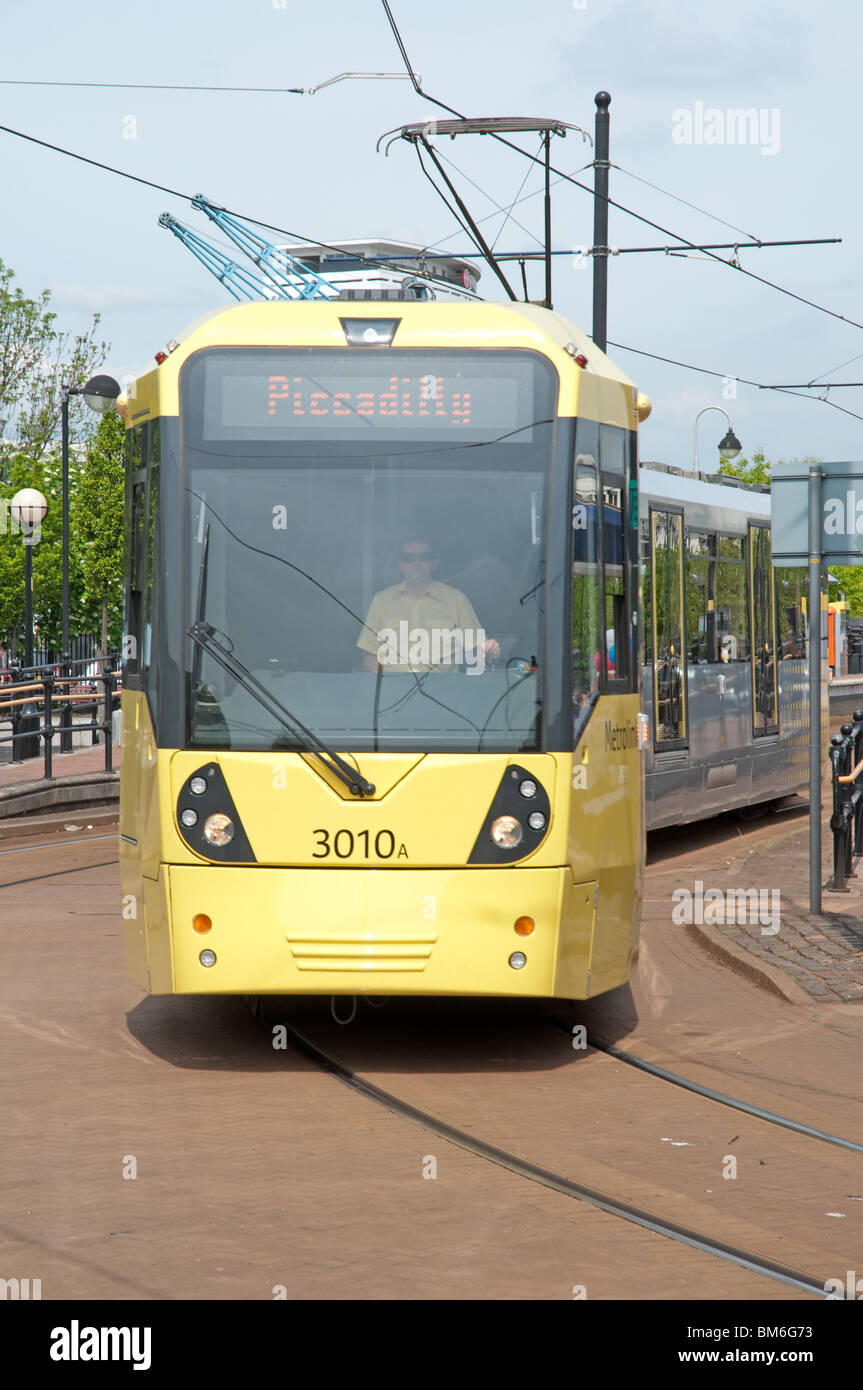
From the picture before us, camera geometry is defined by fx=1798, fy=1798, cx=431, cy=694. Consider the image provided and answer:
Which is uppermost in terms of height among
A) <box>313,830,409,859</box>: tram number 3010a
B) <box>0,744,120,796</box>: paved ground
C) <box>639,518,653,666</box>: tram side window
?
<box>639,518,653,666</box>: tram side window

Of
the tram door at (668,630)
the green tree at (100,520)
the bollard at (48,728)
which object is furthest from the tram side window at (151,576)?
the green tree at (100,520)

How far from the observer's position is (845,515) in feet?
37.5

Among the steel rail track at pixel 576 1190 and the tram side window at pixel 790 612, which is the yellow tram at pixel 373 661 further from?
the tram side window at pixel 790 612

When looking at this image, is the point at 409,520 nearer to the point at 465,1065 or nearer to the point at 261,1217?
the point at 465,1065

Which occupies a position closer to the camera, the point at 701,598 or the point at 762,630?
the point at 701,598

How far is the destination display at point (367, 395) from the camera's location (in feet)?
24.3

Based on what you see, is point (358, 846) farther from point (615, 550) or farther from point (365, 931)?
point (615, 550)

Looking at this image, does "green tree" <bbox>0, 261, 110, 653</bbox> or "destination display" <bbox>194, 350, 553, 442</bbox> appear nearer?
"destination display" <bbox>194, 350, 553, 442</bbox>

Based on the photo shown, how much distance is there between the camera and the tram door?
14.4m

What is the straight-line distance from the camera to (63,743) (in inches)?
811

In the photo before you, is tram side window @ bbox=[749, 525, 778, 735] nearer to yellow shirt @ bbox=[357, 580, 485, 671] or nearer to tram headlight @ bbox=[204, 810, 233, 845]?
yellow shirt @ bbox=[357, 580, 485, 671]

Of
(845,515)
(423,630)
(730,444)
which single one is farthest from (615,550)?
(730,444)

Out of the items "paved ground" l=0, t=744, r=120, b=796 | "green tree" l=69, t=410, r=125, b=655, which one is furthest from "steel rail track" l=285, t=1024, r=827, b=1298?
"green tree" l=69, t=410, r=125, b=655
